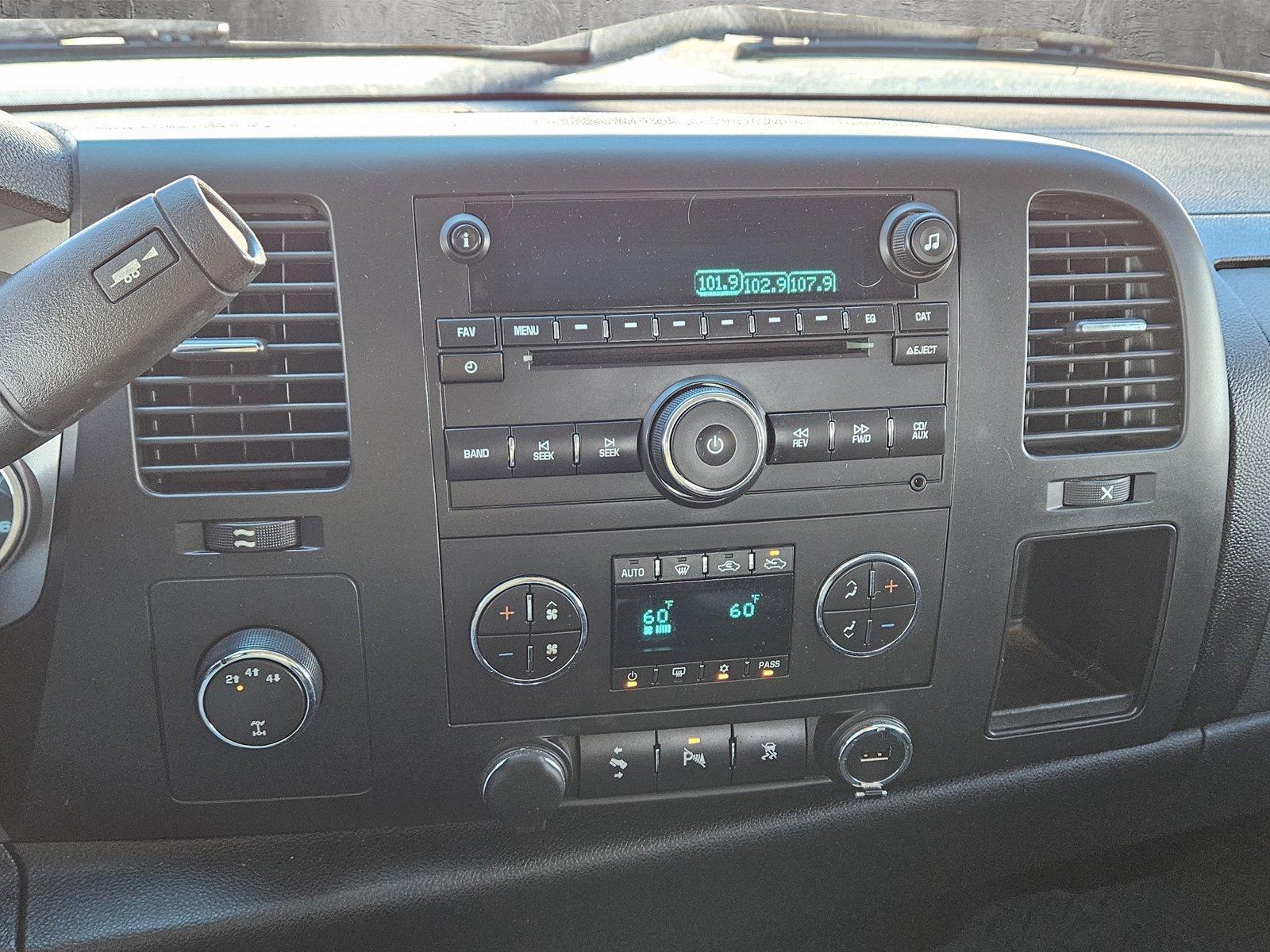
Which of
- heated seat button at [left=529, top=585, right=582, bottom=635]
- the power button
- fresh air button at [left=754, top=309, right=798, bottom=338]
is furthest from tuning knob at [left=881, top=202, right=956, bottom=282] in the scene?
heated seat button at [left=529, top=585, right=582, bottom=635]

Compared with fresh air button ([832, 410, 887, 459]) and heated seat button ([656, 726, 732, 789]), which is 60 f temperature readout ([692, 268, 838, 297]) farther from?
heated seat button ([656, 726, 732, 789])

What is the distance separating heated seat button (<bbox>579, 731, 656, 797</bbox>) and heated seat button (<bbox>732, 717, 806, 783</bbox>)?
10 cm

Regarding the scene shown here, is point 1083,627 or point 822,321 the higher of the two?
point 822,321

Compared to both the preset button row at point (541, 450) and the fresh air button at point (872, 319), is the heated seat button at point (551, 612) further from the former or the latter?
the fresh air button at point (872, 319)

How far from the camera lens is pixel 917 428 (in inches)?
48.4

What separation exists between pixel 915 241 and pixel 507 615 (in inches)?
23.1

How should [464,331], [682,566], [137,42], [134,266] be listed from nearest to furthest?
[134,266], [464,331], [682,566], [137,42]

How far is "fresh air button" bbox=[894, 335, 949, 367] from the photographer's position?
47.6 inches

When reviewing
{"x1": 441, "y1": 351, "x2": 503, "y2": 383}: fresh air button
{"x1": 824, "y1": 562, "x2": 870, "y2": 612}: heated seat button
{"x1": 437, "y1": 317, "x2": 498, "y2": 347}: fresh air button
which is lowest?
{"x1": 824, "y1": 562, "x2": 870, "y2": 612}: heated seat button

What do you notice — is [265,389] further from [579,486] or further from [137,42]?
[137,42]

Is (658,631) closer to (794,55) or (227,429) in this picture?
(227,429)

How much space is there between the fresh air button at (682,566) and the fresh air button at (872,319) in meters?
0.30

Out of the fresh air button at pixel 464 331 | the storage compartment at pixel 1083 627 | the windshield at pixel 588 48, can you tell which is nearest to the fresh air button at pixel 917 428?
the storage compartment at pixel 1083 627

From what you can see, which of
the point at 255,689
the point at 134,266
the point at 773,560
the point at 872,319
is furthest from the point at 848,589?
the point at 134,266
